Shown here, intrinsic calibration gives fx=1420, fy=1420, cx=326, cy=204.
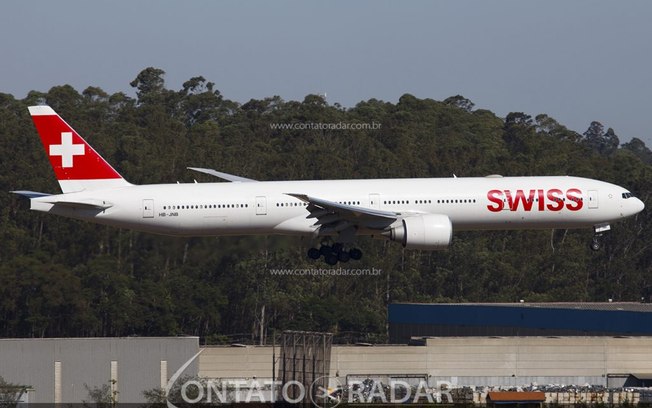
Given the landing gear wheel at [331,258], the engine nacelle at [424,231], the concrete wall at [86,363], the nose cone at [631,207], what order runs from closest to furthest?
the engine nacelle at [424,231]
the nose cone at [631,207]
the landing gear wheel at [331,258]
the concrete wall at [86,363]

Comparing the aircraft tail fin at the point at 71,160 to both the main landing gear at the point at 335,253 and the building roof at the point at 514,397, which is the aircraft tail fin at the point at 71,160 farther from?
the building roof at the point at 514,397

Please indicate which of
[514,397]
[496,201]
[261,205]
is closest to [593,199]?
[496,201]

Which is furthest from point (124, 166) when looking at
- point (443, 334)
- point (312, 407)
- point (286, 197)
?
point (312, 407)

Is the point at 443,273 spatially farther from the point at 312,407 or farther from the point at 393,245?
the point at 312,407

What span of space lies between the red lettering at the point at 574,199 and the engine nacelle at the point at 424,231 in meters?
5.28

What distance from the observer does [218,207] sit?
6069cm

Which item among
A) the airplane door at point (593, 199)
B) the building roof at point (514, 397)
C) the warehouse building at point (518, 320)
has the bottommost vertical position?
the building roof at point (514, 397)

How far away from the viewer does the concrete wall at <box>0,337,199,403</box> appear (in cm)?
6512

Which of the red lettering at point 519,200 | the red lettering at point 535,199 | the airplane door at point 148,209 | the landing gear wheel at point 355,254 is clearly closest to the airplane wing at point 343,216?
the landing gear wheel at point 355,254

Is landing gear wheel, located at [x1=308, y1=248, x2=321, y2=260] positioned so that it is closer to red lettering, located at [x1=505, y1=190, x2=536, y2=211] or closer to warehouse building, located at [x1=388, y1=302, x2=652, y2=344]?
red lettering, located at [x1=505, y1=190, x2=536, y2=211]

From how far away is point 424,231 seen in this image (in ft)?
195

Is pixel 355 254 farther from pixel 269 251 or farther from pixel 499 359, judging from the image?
pixel 269 251

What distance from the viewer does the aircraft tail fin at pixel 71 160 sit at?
6303cm

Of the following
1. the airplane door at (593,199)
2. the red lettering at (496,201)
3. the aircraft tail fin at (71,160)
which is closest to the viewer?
the red lettering at (496,201)
